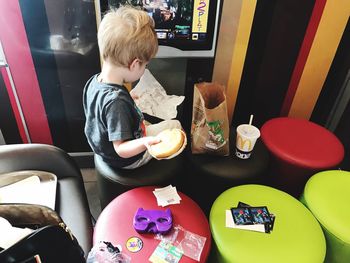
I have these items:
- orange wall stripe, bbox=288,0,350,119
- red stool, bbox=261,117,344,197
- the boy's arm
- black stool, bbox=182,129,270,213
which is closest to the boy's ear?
the boy's arm

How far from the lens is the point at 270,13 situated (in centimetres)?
184

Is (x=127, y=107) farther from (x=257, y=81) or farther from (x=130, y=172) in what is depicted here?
(x=257, y=81)

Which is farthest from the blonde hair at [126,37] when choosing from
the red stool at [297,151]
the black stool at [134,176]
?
the red stool at [297,151]

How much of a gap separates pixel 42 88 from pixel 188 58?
892 mm

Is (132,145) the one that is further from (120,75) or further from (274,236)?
(274,236)

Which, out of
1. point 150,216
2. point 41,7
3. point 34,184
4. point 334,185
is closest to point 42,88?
point 41,7

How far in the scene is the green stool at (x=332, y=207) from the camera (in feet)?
4.73

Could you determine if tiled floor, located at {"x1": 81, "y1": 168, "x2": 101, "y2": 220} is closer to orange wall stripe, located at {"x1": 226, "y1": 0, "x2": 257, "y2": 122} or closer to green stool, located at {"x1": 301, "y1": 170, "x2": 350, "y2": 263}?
orange wall stripe, located at {"x1": 226, "y1": 0, "x2": 257, "y2": 122}

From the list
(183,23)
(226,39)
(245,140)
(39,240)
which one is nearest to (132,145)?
(39,240)

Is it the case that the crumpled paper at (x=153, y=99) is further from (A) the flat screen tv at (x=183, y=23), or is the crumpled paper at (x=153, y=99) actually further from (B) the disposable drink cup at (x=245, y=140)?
(B) the disposable drink cup at (x=245, y=140)

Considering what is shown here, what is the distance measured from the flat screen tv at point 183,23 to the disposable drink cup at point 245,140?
1.52ft

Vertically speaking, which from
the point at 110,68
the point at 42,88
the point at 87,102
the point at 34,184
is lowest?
the point at 34,184

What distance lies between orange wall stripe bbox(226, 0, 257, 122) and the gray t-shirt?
80 centimetres

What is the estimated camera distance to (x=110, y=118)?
4.42 feet
